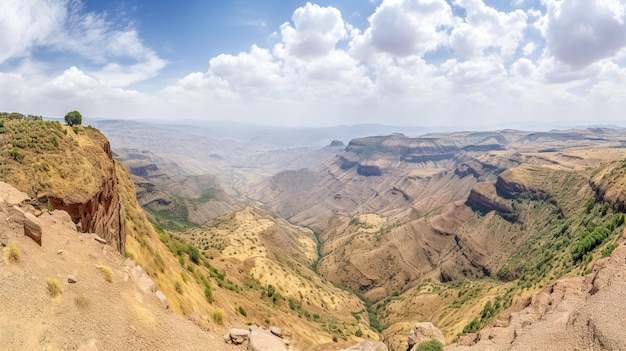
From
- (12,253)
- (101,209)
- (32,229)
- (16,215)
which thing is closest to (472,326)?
(101,209)

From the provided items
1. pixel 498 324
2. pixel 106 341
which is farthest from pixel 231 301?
pixel 498 324

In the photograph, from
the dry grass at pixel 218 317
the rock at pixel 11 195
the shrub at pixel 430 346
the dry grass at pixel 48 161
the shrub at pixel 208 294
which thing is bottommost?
the shrub at pixel 430 346

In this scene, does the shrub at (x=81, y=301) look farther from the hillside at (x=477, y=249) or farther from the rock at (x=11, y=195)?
the hillside at (x=477, y=249)

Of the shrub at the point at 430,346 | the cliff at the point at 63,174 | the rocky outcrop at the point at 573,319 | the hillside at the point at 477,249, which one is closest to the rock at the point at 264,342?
the cliff at the point at 63,174

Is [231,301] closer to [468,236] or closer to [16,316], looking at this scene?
[16,316]

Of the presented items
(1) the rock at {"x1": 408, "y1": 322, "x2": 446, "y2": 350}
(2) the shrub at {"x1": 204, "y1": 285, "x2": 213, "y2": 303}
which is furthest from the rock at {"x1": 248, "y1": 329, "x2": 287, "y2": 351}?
(1) the rock at {"x1": 408, "y1": 322, "x2": 446, "y2": 350}

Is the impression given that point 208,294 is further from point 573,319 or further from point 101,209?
point 573,319
